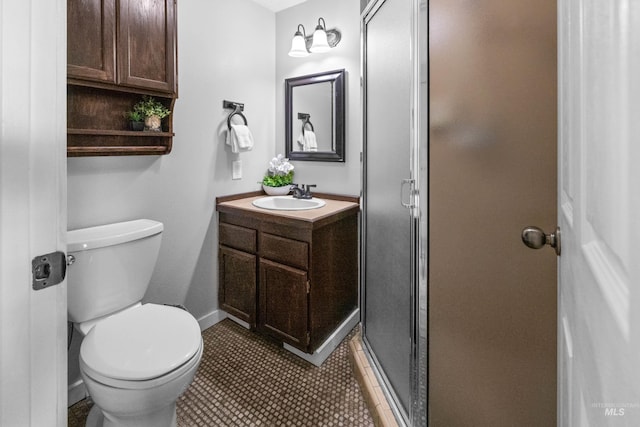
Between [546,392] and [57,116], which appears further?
[546,392]

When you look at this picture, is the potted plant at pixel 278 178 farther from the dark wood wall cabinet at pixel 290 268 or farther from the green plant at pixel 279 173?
the dark wood wall cabinet at pixel 290 268

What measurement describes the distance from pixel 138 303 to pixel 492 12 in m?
1.90

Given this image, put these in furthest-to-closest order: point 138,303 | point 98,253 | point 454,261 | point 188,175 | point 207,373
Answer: point 188,175 < point 207,373 < point 138,303 < point 98,253 < point 454,261

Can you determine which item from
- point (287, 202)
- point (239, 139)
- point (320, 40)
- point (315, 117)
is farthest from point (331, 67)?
point (287, 202)

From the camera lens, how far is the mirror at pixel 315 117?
2.36 metres

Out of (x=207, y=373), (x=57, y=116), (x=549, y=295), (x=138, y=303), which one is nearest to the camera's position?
(x=57, y=116)

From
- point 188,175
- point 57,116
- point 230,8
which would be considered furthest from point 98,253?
point 230,8

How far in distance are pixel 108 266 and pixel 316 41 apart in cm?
189

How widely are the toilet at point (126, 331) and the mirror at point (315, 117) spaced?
1.28 m

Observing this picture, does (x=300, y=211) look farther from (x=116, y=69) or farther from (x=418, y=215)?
(x=116, y=69)

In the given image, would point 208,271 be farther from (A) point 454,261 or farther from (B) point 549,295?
(B) point 549,295

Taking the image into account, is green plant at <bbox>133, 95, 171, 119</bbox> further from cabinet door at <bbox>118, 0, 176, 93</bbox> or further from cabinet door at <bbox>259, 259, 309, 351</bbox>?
cabinet door at <bbox>259, 259, 309, 351</bbox>

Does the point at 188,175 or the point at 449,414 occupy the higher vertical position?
the point at 188,175

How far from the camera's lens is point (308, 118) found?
8.30 feet
